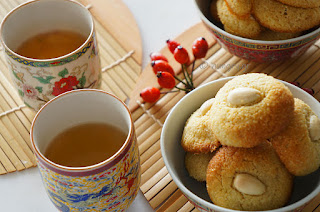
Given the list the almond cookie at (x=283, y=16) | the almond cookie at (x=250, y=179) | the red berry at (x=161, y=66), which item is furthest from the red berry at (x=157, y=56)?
the almond cookie at (x=250, y=179)

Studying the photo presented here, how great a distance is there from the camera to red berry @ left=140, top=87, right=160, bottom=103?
967 mm

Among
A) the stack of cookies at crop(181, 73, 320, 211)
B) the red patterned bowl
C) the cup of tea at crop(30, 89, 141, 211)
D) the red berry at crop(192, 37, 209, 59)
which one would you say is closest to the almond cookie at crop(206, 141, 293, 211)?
the stack of cookies at crop(181, 73, 320, 211)

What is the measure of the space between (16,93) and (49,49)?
0.16 metres

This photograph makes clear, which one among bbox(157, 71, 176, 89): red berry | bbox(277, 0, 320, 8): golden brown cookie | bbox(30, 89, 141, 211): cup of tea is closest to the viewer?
bbox(30, 89, 141, 211): cup of tea

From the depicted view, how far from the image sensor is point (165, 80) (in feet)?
3.17

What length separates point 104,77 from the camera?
1.06 m

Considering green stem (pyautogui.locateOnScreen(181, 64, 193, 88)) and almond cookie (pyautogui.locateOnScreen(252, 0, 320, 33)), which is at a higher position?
almond cookie (pyautogui.locateOnScreen(252, 0, 320, 33))

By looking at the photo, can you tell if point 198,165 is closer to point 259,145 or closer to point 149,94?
point 259,145

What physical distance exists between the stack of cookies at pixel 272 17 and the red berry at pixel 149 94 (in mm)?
210

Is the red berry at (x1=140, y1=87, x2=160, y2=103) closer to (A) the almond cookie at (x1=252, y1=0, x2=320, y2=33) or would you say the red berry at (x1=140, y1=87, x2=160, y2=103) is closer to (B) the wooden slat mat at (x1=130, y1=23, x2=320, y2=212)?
(B) the wooden slat mat at (x1=130, y1=23, x2=320, y2=212)

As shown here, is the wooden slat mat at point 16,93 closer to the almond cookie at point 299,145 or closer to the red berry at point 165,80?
the red berry at point 165,80

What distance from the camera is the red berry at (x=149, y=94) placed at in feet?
3.17

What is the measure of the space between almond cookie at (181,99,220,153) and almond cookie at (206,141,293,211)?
4cm

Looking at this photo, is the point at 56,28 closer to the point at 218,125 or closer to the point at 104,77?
the point at 104,77
